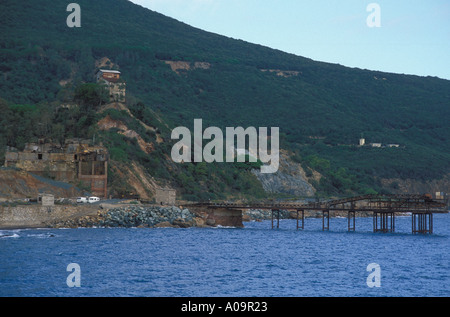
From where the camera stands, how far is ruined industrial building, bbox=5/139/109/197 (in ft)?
318

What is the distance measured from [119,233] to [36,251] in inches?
716

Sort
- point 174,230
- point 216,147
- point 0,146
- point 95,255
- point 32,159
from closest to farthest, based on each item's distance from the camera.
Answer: point 95,255 < point 174,230 < point 32,159 < point 0,146 < point 216,147

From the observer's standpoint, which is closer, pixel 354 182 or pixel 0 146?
pixel 0 146

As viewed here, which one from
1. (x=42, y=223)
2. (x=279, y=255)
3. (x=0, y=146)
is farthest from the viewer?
(x=0, y=146)

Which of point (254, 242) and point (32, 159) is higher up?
point (32, 159)

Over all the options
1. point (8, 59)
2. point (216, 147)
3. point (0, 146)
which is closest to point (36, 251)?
point (0, 146)

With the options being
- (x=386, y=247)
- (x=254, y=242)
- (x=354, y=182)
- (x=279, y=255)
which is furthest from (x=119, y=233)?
(x=354, y=182)

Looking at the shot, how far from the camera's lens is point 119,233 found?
77812 mm

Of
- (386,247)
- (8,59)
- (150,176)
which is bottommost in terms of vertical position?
(386,247)

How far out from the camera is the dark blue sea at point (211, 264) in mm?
46656

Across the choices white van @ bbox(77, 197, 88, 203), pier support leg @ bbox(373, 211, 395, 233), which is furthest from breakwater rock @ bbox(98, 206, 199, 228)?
pier support leg @ bbox(373, 211, 395, 233)

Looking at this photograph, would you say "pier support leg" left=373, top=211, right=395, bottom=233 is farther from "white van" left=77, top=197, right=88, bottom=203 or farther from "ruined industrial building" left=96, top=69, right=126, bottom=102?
"ruined industrial building" left=96, top=69, right=126, bottom=102

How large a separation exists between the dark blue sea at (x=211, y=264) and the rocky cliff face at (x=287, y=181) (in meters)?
60.7

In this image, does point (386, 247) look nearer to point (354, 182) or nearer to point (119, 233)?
point (119, 233)
